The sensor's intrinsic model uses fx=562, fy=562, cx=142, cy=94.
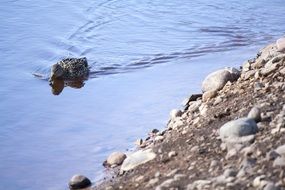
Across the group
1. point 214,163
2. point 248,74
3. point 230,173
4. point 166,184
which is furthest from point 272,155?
point 248,74

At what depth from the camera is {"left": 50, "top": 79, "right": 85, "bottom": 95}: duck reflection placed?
9.20m

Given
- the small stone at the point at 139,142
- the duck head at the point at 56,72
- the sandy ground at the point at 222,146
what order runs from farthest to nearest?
the duck head at the point at 56,72 → the small stone at the point at 139,142 → the sandy ground at the point at 222,146

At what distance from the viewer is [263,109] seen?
15.8 ft

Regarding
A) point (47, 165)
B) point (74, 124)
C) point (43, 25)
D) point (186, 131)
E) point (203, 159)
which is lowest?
point (203, 159)

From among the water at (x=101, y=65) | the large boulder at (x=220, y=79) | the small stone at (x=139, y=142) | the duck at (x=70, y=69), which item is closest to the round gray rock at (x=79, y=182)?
the water at (x=101, y=65)

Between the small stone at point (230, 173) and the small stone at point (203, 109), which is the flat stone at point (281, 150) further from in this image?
the small stone at point (203, 109)

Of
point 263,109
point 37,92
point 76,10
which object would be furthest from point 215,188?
point 76,10

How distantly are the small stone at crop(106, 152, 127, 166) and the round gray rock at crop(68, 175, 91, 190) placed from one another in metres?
0.43

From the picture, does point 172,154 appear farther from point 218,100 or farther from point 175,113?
point 175,113

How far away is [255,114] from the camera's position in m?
4.64

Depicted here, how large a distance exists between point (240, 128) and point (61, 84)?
5687 millimetres

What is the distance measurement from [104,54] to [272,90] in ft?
21.0

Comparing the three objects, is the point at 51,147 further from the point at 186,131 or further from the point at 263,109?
the point at 263,109

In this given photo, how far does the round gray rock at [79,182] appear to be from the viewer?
5504 millimetres
